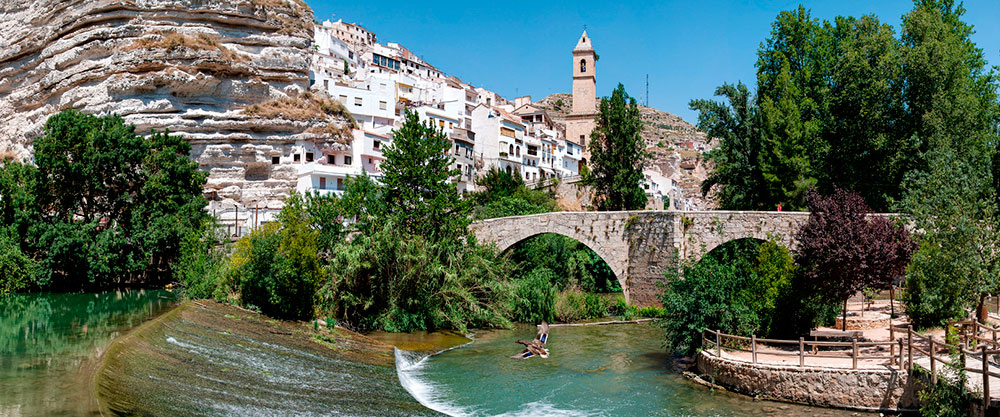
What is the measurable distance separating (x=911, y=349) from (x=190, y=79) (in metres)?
35.3

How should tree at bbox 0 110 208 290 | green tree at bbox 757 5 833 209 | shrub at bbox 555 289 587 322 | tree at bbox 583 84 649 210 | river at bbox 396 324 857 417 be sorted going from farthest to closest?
tree at bbox 583 84 649 210
green tree at bbox 757 5 833 209
tree at bbox 0 110 208 290
shrub at bbox 555 289 587 322
river at bbox 396 324 857 417

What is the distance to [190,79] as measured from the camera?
37281mm

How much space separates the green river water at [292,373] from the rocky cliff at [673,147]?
157 ft

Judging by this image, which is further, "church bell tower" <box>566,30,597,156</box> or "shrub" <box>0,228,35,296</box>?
"church bell tower" <box>566,30,597,156</box>

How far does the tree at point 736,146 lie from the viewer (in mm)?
32188

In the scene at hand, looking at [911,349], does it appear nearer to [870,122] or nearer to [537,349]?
[537,349]

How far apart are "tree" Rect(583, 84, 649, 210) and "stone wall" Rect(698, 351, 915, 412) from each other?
76.9 ft

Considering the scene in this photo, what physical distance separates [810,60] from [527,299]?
1954cm

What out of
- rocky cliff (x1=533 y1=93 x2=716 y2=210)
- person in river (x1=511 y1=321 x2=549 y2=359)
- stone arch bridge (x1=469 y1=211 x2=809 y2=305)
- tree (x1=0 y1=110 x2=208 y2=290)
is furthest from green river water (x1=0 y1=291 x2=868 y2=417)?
rocky cliff (x1=533 y1=93 x2=716 y2=210)

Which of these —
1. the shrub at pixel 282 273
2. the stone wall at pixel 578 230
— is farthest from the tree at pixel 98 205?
the stone wall at pixel 578 230

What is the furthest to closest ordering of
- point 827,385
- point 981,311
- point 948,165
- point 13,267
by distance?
point 13,267 → point 948,165 → point 981,311 → point 827,385

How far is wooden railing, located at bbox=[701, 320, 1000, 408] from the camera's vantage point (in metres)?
Result: 10.8

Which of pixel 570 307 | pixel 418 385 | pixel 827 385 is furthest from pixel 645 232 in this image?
pixel 418 385

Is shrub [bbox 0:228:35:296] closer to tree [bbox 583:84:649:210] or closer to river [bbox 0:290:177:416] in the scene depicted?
river [bbox 0:290:177:416]
